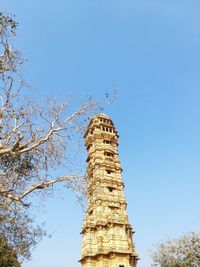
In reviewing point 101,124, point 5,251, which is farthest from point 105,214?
point 5,251

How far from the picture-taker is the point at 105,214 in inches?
1629

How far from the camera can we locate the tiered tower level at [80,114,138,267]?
37344mm

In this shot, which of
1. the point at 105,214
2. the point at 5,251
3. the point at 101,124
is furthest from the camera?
the point at 101,124

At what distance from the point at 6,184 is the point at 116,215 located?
1173 inches

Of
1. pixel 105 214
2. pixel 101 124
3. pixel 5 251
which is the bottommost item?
pixel 5 251

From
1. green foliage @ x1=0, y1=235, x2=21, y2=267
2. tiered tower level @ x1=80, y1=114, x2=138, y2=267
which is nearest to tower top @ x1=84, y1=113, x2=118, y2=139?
tiered tower level @ x1=80, y1=114, x2=138, y2=267

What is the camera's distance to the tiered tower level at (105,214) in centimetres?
3734

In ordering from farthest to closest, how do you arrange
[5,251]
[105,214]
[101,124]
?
1. [101,124]
2. [105,214]
3. [5,251]

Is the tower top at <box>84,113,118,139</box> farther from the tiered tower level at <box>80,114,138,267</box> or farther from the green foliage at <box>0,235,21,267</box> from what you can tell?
the green foliage at <box>0,235,21,267</box>

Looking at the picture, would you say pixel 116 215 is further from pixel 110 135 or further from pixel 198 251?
pixel 110 135

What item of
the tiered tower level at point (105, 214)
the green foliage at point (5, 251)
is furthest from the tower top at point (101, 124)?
the green foliage at point (5, 251)

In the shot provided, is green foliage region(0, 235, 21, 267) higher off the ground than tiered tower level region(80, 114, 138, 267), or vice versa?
tiered tower level region(80, 114, 138, 267)

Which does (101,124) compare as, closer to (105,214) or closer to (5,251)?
(105,214)

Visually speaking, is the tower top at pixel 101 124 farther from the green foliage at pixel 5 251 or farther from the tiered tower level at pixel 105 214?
the green foliage at pixel 5 251
